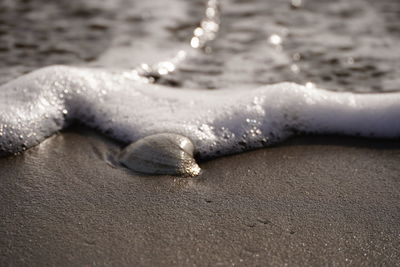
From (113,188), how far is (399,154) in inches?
54.1

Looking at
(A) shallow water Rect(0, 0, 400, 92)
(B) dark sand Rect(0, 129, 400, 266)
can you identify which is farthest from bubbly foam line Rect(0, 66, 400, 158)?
(A) shallow water Rect(0, 0, 400, 92)

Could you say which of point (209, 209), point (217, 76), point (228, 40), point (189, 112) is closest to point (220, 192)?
point (209, 209)

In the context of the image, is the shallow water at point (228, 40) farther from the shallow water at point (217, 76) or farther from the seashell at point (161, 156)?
the seashell at point (161, 156)

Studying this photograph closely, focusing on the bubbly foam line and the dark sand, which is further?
the bubbly foam line

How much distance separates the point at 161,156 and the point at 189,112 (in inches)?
19.8

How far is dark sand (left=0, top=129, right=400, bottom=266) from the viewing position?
184cm

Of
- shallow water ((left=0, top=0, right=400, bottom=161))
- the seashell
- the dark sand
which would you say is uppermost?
shallow water ((left=0, top=0, right=400, bottom=161))

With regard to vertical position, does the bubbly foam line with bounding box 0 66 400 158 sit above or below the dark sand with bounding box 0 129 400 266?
above

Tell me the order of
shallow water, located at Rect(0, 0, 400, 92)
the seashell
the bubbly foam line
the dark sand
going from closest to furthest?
the dark sand, the seashell, the bubbly foam line, shallow water, located at Rect(0, 0, 400, 92)

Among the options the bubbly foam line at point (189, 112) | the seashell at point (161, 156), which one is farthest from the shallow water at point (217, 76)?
the seashell at point (161, 156)

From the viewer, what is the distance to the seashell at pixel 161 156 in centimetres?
235

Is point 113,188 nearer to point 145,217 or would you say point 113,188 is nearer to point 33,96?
point 145,217

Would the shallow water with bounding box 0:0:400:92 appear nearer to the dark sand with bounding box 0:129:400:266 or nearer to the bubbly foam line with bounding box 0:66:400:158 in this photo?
the bubbly foam line with bounding box 0:66:400:158

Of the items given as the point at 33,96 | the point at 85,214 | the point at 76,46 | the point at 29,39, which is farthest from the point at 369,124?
the point at 29,39
